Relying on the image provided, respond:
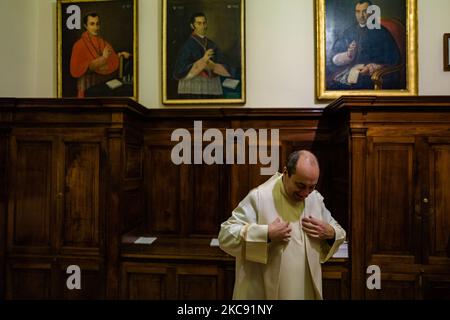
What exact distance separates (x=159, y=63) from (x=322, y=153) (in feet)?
6.67

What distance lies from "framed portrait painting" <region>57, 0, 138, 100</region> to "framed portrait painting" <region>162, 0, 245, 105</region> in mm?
583

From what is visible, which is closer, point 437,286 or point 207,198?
point 437,286

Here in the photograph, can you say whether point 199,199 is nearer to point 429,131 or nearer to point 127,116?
point 127,116

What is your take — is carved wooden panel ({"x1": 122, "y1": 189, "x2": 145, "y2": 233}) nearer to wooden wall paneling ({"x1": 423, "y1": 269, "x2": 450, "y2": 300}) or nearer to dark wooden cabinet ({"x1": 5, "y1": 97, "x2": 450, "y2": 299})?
dark wooden cabinet ({"x1": 5, "y1": 97, "x2": 450, "y2": 299})

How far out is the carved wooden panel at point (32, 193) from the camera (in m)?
2.76

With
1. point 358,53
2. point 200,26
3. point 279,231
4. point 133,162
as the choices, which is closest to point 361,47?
point 358,53

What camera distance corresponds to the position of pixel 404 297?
99.9 inches

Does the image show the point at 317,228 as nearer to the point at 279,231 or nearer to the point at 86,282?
the point at 279,231

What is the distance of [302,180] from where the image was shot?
1.58 meters

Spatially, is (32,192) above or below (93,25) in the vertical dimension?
below

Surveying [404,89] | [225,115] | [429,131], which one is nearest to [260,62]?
[225,115]

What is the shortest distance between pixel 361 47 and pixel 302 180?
2.33 m

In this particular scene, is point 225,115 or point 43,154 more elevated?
point 225,115

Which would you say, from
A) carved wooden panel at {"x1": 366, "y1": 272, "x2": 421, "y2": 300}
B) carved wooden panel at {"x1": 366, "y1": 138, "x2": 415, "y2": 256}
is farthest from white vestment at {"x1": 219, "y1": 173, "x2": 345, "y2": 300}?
carved wooden panel at {"x1": 366, "y1": 272, "x2": 421, "y2": 300}
